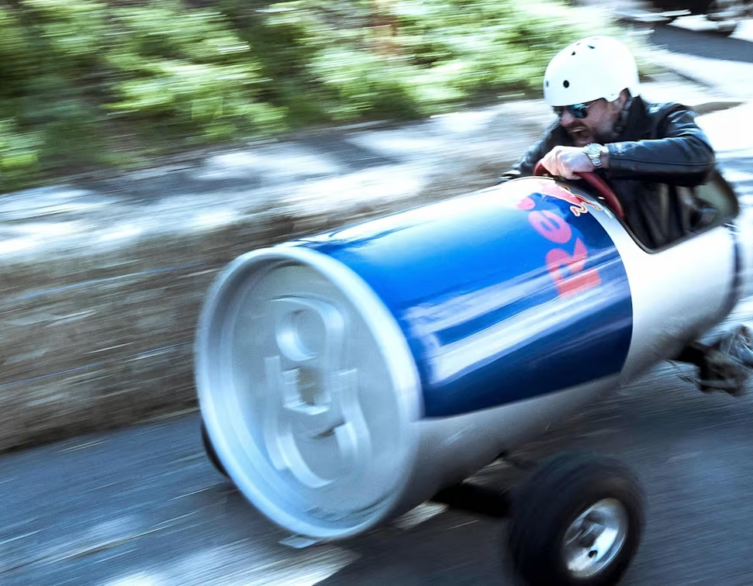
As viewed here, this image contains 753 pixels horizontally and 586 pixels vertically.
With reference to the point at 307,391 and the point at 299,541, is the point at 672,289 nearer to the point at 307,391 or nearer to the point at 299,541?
the point at 307,391

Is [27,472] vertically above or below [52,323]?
below

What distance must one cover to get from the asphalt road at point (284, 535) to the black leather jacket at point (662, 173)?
0.79 m

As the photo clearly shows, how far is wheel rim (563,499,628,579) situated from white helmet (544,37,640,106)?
1.49 meters

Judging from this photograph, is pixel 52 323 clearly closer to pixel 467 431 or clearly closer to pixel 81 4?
pixel 467 431

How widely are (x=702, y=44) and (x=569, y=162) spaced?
28.2ft

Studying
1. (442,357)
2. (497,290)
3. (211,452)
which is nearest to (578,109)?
(497,290)

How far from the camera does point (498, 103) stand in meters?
6.62

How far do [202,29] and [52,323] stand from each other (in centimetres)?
321

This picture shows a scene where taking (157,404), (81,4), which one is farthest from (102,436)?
(81,4)

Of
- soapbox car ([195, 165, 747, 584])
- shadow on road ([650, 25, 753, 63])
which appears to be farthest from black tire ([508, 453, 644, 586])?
shadow on road ([650, 25, 753, 63])

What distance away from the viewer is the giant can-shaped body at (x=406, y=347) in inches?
94.0

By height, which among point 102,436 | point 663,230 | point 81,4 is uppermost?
point 81,4

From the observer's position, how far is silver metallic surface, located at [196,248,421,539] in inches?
94.3

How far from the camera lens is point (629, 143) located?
10.0ft
